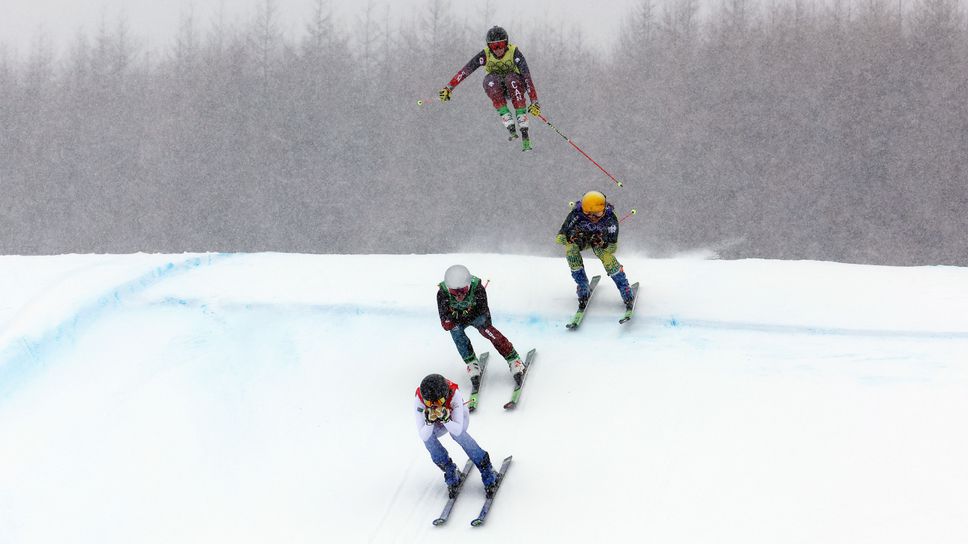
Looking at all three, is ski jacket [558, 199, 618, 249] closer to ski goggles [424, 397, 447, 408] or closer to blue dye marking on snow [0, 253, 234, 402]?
ski goggles [424, 397, 447, 408]

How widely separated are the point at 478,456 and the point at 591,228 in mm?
3824

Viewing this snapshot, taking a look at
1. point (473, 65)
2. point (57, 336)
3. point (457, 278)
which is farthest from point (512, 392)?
point (57, 336)

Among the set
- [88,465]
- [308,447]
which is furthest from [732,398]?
[88,465]

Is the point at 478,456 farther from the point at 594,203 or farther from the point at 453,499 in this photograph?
the point at 594,203

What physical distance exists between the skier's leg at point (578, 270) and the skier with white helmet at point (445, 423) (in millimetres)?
3721

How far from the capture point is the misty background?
1181 inches

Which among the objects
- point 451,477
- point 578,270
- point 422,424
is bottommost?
point 451,477

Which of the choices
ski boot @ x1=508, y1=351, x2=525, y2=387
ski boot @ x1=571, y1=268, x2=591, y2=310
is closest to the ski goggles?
ski boot @ x1=508, y1=351, x2=525, y2=387

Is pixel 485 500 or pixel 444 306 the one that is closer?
pixel 485 500

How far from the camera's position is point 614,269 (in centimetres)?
1021

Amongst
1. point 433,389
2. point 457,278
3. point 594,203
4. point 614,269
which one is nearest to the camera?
point 433,389

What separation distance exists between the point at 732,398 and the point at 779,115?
25.2 m

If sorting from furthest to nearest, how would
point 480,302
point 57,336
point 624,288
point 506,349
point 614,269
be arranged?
1. point 57,336
2. point 624,288
3. point 614,269
4. point 506,349
5. point 480,302

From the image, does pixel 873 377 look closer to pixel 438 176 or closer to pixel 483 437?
pixel 483 437
